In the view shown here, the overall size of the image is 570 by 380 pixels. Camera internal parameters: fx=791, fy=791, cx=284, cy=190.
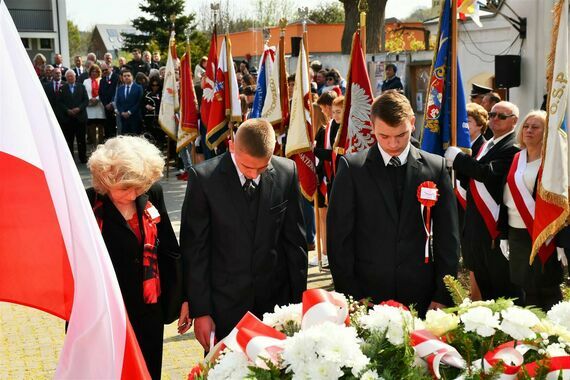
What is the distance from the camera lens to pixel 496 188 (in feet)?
18.8

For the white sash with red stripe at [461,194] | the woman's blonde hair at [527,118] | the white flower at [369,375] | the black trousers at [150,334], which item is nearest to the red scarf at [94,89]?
the white sash with red stripe at [461,194]

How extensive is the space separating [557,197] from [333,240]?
5.32 ft

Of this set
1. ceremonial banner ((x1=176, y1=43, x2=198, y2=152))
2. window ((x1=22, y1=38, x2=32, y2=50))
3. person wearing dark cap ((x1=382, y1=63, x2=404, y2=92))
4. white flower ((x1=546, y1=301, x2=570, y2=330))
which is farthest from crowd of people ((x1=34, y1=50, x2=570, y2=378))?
window ((x1=22, y1=38, x2=32, y2=50))

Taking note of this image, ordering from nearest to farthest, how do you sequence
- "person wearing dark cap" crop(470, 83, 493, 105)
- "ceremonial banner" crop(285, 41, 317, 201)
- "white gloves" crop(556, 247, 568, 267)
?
"white gloves" crop(556, 247, 568, 267)
"ceremonial banner" crop(285, 41, 317, 201)
"person wearing dark cap" crop(470, 83, 493, 105)

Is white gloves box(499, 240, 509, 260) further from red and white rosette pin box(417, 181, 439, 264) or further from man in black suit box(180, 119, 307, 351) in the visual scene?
man in black suit box(180, 119, 307, 351)

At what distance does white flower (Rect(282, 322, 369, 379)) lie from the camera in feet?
7.79

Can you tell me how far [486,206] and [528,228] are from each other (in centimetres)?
58

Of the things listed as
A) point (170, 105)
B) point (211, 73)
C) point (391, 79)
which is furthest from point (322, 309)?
point (391, 79)

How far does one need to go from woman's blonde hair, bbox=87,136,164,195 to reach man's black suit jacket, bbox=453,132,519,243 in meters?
2.59

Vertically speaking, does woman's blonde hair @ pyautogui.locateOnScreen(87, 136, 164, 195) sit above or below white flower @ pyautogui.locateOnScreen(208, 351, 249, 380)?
above

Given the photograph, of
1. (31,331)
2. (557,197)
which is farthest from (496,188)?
(31,331)

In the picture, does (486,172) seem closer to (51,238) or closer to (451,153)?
(451,153)

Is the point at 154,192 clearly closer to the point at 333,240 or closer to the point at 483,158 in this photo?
the point at 333,240

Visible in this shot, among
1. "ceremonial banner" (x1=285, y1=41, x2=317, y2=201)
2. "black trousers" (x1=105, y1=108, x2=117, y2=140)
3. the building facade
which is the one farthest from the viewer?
the building facade
